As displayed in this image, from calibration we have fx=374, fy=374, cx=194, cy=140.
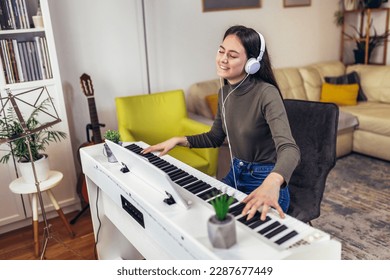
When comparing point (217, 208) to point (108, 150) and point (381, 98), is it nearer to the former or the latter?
point (108, 150)

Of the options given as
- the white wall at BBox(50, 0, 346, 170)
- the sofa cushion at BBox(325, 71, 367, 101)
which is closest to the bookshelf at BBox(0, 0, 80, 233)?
the white wall at BBox(50, 0, 346, 170)

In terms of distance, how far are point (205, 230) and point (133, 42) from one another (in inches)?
94.5

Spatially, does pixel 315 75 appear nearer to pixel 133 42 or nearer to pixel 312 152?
pixel 133 42

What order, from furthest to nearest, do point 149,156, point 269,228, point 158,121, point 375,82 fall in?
point 375,82 → point 158,121 → point 149,156 → point 269,228

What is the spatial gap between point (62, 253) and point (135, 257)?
57 cm

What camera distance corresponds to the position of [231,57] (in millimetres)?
1433

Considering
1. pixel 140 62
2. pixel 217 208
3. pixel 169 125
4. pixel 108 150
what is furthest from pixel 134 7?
pixel 217 208

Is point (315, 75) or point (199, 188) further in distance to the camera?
point (315, 75)

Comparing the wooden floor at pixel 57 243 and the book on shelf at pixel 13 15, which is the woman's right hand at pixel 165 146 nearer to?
the wooden floor at pixel 57 243

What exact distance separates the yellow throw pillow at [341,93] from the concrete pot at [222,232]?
3.38 m

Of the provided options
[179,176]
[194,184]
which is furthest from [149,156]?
[194,184]

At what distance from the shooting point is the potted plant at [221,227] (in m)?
0.90

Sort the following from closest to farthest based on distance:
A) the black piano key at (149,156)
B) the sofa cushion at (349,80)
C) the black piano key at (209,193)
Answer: the black piano key at (209,193), the black piano key at (149,156), the sofa cushion at (349,80)

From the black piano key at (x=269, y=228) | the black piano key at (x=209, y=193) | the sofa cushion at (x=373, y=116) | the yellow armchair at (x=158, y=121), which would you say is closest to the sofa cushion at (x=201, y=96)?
the yellow armchair at (x=158, y=121)
